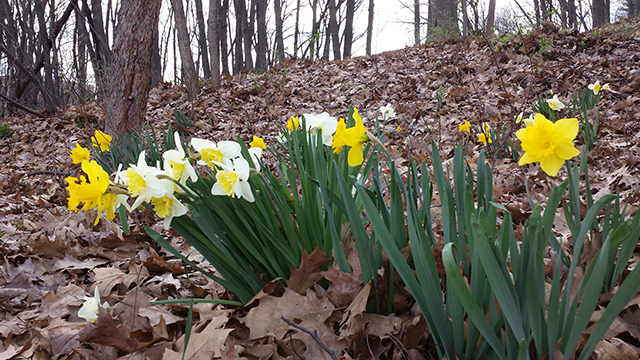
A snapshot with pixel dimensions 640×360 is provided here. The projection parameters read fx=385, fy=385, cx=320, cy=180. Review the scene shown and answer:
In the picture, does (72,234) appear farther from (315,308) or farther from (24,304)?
(315,308)

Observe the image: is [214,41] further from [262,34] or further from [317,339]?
[317,339]

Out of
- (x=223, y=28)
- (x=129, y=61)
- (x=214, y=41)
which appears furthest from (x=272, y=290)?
(x=223, y=28)

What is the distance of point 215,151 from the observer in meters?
1.18

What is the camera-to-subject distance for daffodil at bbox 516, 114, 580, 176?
2.66 feet

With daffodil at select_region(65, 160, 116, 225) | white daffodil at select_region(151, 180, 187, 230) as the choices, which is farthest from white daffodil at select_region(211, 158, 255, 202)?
daffodil at select_region(65, 160, 116, 225)

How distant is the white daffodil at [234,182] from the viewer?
1.07m

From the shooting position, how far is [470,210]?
0.87 m

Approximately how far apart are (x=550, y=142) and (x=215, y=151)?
89 cm

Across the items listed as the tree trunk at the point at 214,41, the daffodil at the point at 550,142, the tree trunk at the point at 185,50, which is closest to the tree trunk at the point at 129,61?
the tree trunk at the point at 185,50

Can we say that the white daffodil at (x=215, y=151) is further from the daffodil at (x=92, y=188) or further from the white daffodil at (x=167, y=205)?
the daffodil at (x=92, y=188)

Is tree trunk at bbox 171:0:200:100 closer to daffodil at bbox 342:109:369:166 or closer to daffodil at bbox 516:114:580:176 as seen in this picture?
daffodil at bbox 342:109:369:166

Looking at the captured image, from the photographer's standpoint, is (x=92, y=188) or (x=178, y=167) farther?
(x=178, y=167)

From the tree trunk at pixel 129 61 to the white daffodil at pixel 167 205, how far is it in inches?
174

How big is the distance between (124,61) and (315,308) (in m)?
4.90
